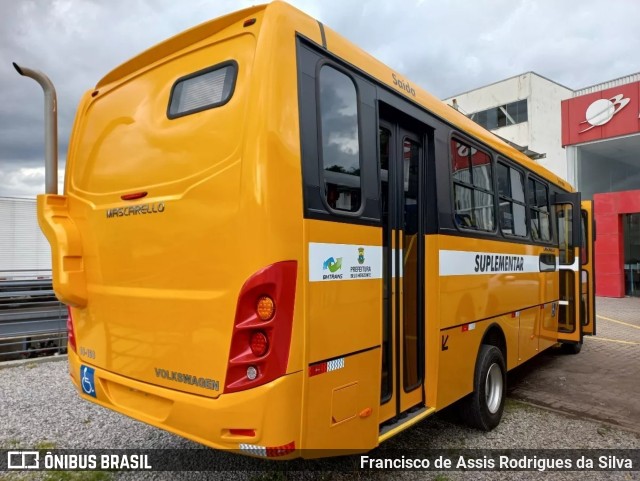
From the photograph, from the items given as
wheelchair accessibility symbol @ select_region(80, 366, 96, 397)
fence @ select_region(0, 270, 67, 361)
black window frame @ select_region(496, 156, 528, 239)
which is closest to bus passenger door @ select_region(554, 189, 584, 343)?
black window frame @ select_region(496, 156, 528, 239)

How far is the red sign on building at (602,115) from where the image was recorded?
19.8m

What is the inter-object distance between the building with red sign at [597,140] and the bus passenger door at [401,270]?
46.6ft

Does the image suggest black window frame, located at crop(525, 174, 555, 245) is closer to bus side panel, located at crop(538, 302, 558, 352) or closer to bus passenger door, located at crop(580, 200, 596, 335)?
bus side panel, located at crop(538, 302, 558, 352)

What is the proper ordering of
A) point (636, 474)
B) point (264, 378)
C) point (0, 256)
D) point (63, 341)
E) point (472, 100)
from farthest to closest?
point (472, 100) → point (0, 256) → point (63, 341) → point (636, 474) → point (264, 378)

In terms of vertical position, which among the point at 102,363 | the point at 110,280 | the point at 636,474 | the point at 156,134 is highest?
the point at 156,134

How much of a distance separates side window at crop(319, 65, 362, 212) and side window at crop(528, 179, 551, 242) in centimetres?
428

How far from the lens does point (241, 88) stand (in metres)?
2.83

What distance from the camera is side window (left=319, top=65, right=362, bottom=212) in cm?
303

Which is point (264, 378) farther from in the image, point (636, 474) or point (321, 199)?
point (636, 474)

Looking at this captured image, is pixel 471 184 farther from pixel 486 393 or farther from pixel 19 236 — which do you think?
pixel 19 236

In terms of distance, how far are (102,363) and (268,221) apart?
1840mm

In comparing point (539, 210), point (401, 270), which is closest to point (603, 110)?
point (539, 210)

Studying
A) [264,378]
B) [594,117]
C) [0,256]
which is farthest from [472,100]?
[264,378]

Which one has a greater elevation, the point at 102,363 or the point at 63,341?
the point at 102,363
